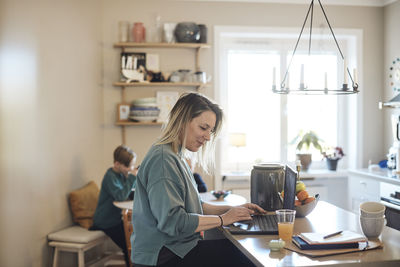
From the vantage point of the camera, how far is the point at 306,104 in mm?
4793

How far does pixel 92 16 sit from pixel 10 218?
2.11m

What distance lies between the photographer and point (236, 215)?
1.93 m

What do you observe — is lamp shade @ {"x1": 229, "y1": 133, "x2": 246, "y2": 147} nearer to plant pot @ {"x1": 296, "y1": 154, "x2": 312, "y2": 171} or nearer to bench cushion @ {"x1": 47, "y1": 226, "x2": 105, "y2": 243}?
plant pot @ {"x1": 296, "y1": 154, "x2": 312, "y2": 171}

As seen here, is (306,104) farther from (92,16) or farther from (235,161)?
(92,16)

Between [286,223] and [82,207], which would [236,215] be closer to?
[286,223]

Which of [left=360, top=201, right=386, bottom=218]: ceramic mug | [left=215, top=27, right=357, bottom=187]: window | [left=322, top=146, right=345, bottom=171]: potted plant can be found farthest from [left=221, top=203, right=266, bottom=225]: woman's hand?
[left=322, top=146, right=345, bottom=171]: potted plant

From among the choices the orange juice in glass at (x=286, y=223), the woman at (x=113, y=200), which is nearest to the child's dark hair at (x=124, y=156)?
the woman at (x=113, y=200)

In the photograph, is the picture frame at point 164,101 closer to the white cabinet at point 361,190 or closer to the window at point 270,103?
the window at point 270,103

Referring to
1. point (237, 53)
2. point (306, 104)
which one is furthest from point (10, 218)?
point (306, 104)

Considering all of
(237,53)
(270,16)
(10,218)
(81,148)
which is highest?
(270,16)

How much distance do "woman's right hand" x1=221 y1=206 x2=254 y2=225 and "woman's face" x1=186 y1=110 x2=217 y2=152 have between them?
1.08 ft

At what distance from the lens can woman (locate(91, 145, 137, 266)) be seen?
11.1 feet

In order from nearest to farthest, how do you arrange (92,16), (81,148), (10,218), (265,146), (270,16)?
(10,218) < (81,148) < (92,16) < (270,16) < (265,146)

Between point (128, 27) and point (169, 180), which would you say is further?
point (128, 27)
